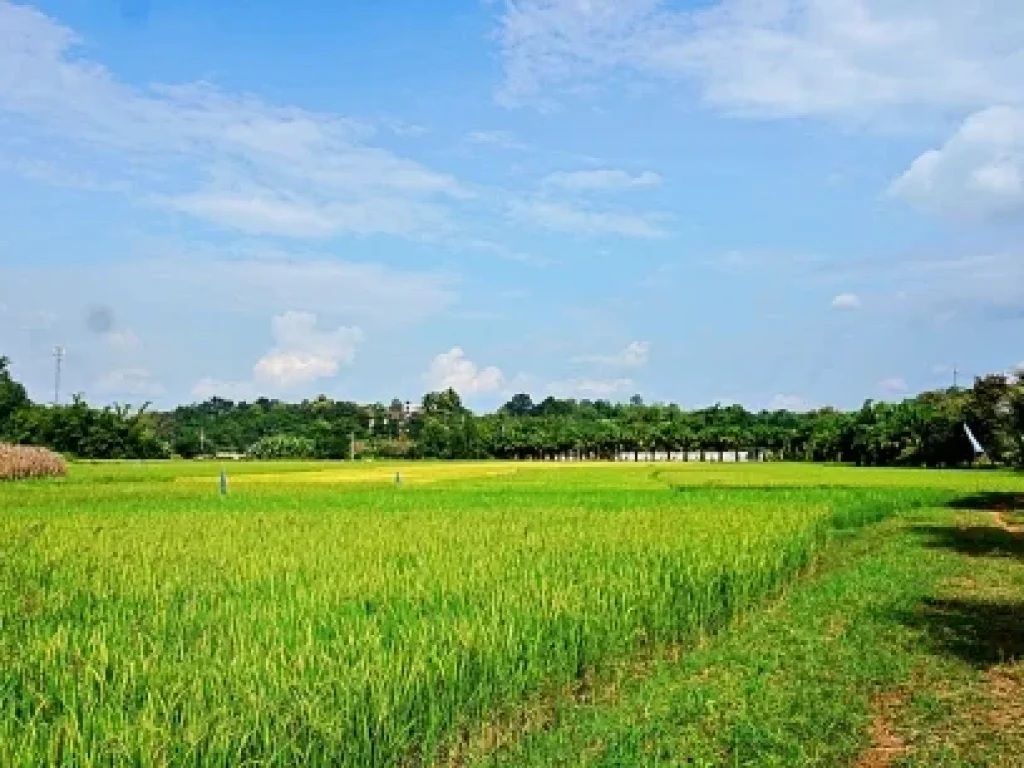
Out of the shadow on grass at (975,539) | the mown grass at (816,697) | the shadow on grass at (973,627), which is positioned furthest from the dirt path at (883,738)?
the shadow on grass at (975,539)

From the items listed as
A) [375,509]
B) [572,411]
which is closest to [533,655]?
[375,509]

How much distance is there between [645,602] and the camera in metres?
8.54

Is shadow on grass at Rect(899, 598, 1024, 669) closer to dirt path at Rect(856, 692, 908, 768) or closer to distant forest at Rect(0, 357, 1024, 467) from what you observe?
dirt path at Rect(856, 692, 908, 768)

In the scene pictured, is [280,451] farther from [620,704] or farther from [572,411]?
[620,704]

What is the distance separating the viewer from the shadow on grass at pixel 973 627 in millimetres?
8166

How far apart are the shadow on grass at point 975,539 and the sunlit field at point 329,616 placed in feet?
6.91

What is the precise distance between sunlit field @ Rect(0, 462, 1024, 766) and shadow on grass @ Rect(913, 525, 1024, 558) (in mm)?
2105

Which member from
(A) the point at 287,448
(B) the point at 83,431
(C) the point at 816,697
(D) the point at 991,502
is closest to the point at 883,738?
(C) the point at 816,697

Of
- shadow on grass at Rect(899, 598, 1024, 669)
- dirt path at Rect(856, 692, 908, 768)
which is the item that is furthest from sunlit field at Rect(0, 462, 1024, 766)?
dirt path at Rect(856, 692, 908, 768)

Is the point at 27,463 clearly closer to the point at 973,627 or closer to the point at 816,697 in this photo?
the point at 973,627

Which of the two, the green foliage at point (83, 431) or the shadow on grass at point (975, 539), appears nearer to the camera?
the shadow on grass at point (975, 539)

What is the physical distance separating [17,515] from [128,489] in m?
10.1

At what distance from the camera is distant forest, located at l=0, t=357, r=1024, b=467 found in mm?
58094

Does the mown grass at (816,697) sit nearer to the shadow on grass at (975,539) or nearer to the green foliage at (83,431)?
the shadow on grass at (975,539)
